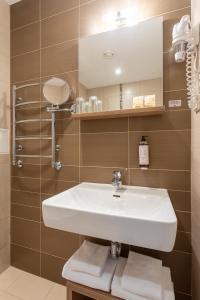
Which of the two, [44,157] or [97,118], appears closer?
[97,118]

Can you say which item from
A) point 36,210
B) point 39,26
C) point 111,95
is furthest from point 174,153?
point 39,26

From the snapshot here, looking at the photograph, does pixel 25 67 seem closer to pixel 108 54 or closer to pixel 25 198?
pixel 108 54

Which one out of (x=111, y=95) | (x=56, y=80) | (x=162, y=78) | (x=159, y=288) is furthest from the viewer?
(x=56, y=80)

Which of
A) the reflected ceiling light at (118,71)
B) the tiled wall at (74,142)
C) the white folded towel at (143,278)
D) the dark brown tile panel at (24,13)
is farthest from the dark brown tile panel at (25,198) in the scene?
the dark brown tile panel at (24,13)

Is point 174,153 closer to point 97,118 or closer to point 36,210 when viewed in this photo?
point 97,118

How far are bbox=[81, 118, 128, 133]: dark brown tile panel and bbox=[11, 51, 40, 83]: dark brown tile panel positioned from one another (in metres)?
0.67

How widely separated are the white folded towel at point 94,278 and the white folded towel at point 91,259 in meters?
0.02

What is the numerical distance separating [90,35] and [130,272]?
155cm

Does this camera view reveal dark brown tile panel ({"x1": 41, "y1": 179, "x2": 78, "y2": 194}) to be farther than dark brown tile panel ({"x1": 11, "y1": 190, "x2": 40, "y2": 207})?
No

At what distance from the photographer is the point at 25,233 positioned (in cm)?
161

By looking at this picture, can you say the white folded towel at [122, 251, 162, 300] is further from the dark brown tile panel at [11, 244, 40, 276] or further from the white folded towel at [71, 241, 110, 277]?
the dark brown tile panel at [11, 244, 40, 276]

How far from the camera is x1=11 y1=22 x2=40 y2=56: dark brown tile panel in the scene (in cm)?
154

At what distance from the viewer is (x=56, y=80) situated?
143 centimetres

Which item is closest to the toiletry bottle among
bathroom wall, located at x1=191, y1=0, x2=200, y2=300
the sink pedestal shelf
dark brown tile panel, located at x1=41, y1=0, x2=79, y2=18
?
bathroom wall, located at x1=191, y1=0, x2=200, y2=300
